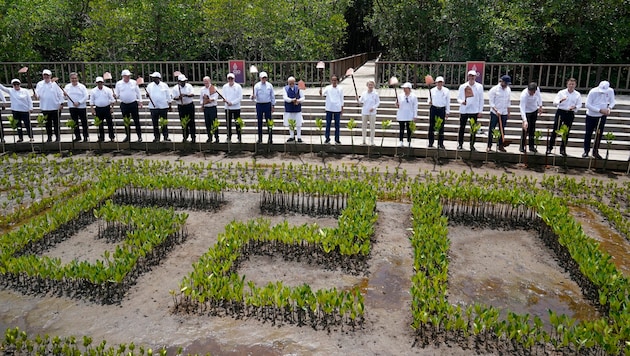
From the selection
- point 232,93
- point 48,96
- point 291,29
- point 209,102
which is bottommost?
point 209,102

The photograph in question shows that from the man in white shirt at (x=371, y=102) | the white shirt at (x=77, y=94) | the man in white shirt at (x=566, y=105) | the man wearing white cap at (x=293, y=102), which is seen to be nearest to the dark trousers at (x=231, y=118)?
the man wearing white cap at (x=293, y=102)

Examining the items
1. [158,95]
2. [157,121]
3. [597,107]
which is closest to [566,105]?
[597,107]

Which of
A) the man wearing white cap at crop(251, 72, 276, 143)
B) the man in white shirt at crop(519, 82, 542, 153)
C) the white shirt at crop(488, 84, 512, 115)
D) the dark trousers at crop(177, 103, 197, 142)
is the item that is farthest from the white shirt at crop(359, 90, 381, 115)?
the dark trousers at crop(177, 103, 197, 142)

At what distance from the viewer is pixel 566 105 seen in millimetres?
11281

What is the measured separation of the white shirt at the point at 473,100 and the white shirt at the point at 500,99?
0.26 meters

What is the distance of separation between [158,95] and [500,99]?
8166 mm

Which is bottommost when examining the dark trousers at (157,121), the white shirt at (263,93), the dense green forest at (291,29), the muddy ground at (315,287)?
the muddy ground at (315,287)

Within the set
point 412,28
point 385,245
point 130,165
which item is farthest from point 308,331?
point 412,28

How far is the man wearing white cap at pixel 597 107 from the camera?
11.0m

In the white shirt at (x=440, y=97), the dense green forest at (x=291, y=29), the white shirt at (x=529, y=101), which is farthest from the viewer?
the dense green forest at (x=291, y=29)

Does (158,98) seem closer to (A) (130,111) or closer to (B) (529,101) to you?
(A) (130,111)

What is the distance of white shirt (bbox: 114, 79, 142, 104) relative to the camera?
12586mm

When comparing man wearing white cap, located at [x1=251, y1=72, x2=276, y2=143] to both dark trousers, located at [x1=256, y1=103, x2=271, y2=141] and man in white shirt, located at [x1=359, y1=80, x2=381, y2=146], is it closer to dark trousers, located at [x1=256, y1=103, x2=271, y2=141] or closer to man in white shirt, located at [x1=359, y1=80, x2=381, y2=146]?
dark trousers, located at [x1=256, y1=103, x2=271, y2=141]

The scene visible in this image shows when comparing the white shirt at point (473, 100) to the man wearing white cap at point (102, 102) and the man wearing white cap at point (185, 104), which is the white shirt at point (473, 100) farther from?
the man wearing white cap at point (102, 102)
